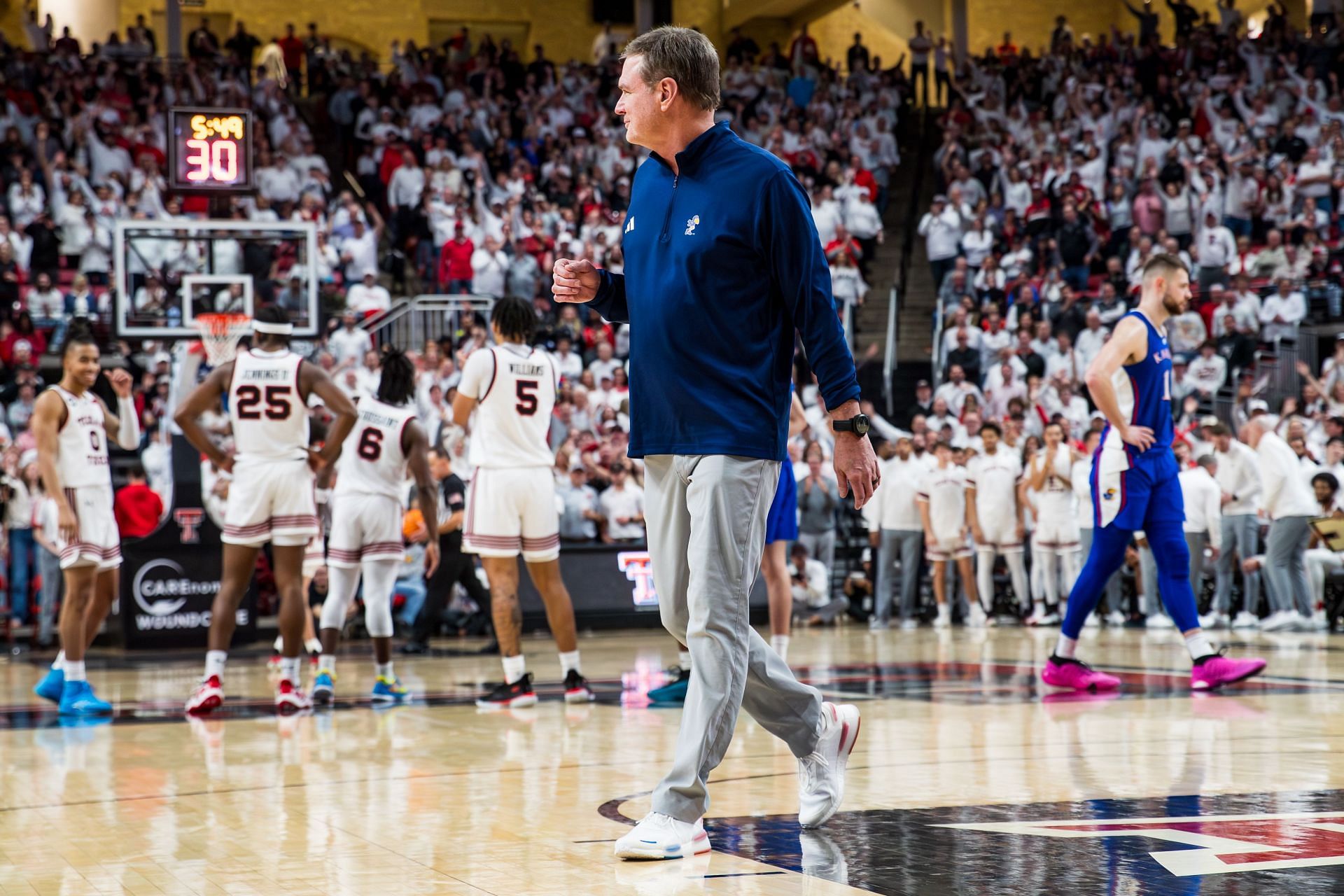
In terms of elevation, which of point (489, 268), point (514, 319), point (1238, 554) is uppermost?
point (489, 268)

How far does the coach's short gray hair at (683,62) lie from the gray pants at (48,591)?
11.1m

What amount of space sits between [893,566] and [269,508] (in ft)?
30.7

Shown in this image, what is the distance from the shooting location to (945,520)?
1608 centimetres

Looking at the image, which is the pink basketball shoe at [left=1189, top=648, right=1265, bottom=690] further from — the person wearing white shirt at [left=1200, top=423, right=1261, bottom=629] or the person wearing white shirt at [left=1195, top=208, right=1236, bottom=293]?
the person wearing white shirt at [left=1195, top=208, right=1236, bottom=293]

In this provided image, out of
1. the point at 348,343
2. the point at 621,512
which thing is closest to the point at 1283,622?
the point at 621,512

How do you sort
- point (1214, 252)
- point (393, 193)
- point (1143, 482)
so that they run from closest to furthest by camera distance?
point (1143, 482)
point (1214, 252)
point (393, 193)

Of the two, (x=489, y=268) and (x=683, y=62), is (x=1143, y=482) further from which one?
(x=489, y=268)

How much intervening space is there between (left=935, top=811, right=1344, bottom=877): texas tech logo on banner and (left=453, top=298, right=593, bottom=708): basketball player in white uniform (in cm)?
417

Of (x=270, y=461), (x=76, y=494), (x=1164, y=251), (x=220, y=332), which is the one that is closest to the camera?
(x=270, y=461)

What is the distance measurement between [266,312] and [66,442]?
126cm

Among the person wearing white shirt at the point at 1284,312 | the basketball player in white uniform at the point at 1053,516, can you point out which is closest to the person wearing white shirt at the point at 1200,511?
the basketball player in white uniform at the point at 1053,516

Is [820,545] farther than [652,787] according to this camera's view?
Yes

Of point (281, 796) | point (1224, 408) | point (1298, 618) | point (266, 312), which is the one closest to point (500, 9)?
point (1224, 408)

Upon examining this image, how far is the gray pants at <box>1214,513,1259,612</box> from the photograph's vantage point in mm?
14578
